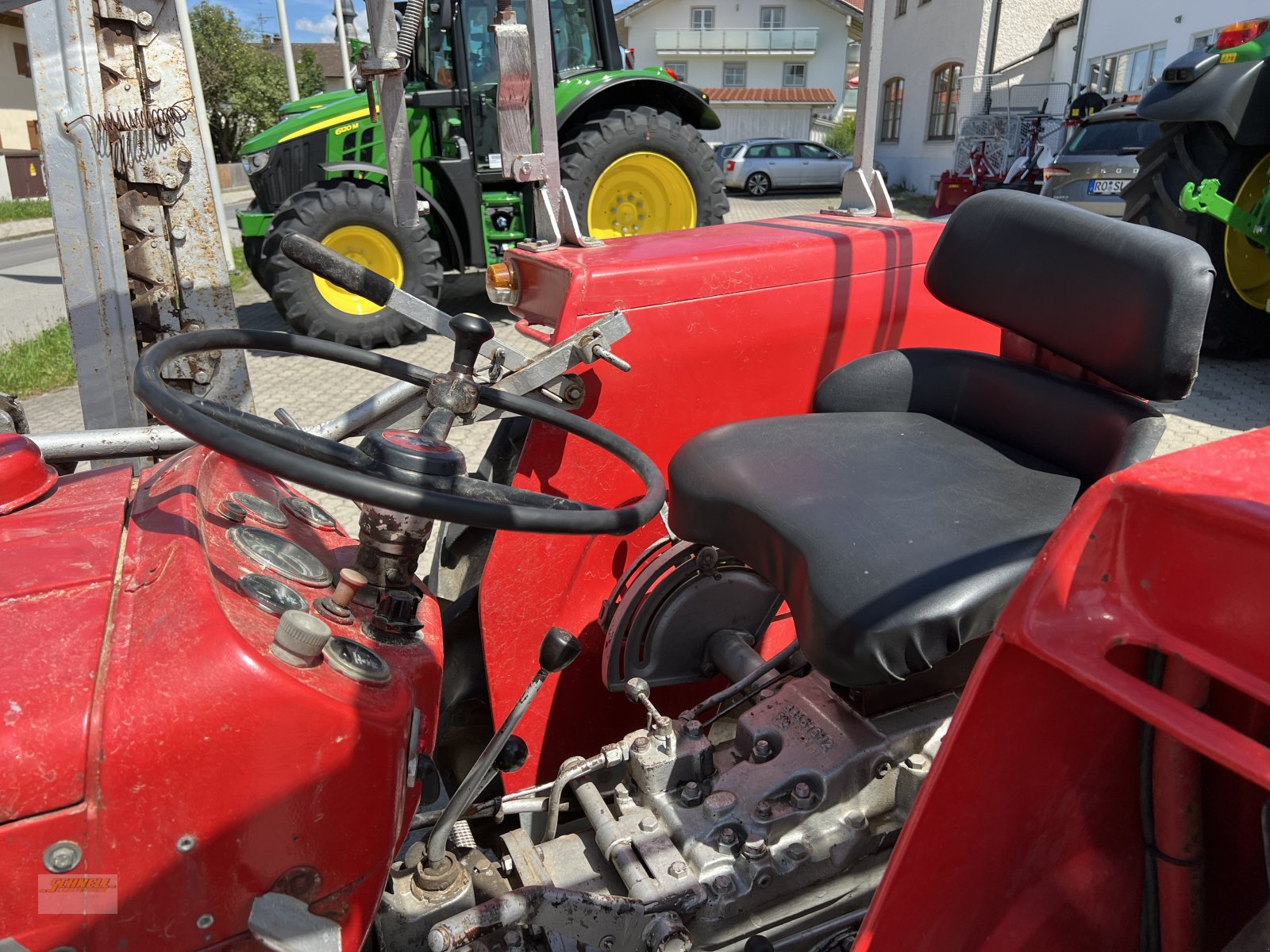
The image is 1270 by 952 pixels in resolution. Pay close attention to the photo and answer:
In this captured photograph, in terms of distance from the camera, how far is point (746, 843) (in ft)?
4.35

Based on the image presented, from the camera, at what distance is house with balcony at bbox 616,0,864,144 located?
31.9 meters

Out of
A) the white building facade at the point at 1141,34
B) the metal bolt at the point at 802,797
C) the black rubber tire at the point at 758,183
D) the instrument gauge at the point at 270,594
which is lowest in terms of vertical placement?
the black rubber tire at the point at 758,183

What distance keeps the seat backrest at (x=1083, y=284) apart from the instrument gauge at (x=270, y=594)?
114 cm

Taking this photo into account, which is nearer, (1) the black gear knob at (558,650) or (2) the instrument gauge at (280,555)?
(2) the instrument gauge at (280,555)

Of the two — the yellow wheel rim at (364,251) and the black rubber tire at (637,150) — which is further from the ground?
the black rubber tire at (637,150)

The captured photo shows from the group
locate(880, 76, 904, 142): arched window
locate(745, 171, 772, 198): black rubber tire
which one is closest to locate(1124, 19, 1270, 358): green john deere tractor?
locate(745, 171, 772, 198): black rubber tire

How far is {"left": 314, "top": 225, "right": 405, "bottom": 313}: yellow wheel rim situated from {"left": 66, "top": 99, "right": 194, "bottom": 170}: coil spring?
3841mm

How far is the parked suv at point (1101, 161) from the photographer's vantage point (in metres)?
6.96

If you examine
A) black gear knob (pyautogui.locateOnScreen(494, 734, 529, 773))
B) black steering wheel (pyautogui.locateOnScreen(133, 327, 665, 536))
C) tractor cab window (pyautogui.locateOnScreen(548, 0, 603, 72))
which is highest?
tractor cab window (pyautogui.locateOnScreen(548, 0, 603, 72))

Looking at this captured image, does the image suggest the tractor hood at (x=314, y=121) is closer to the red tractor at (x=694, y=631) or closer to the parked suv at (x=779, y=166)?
the red tractor at (x=694, y=631)

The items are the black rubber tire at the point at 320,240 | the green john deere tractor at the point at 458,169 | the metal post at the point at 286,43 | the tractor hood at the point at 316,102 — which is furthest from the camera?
the metal post at the point at 286,43

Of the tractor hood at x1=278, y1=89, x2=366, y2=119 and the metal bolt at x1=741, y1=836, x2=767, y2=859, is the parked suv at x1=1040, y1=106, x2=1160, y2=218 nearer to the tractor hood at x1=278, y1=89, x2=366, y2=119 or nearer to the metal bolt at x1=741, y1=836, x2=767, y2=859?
the tractor hood at x1=278, y1=89, x2=366, y2=119

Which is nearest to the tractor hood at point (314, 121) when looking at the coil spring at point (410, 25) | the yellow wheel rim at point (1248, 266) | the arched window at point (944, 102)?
the coil spring at point (410, 25)

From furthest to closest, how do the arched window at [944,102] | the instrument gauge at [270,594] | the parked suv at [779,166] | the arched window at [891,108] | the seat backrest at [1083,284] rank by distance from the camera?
the arched window at [891,108]
the arched window at [944,102]
the parked suv at [779,166]
the seat backrest at [1083,284]
the instrument gauge at [270,594]
